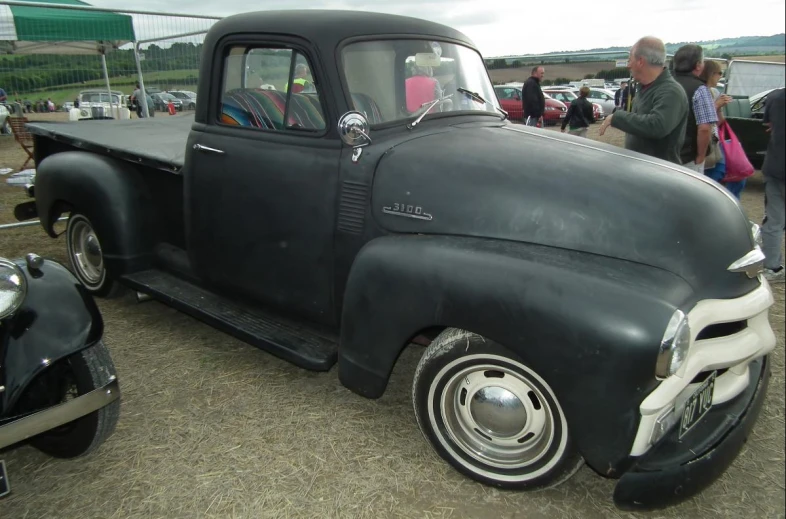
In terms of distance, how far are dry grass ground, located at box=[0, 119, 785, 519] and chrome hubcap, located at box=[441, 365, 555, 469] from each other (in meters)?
0.17

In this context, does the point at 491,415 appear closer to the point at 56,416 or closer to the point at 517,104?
the point at 56,416

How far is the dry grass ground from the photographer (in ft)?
7.66

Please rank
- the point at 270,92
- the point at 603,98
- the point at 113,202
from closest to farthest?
the point at 270,92, the point at 113,202, the point at 603,98

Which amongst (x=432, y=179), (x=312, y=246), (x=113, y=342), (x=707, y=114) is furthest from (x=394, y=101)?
(x=707, y=114)

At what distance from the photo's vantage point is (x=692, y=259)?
6.94 ft

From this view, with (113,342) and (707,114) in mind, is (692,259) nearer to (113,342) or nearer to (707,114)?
(707,114)

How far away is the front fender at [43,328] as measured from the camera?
2104mm

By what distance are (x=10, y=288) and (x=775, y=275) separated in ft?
17.4

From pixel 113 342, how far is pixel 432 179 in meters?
2.45

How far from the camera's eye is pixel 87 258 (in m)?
4.31

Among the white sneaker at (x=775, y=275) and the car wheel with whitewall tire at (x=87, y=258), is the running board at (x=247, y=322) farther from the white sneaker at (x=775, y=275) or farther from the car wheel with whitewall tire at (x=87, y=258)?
the white sneaker at (x=775, y=275)

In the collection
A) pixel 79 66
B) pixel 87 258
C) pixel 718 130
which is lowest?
pixel 87 258

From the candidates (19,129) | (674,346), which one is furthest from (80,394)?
(19,129)

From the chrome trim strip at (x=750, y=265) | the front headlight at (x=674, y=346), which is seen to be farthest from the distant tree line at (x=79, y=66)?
the front headlight at (x=674, y=346)
